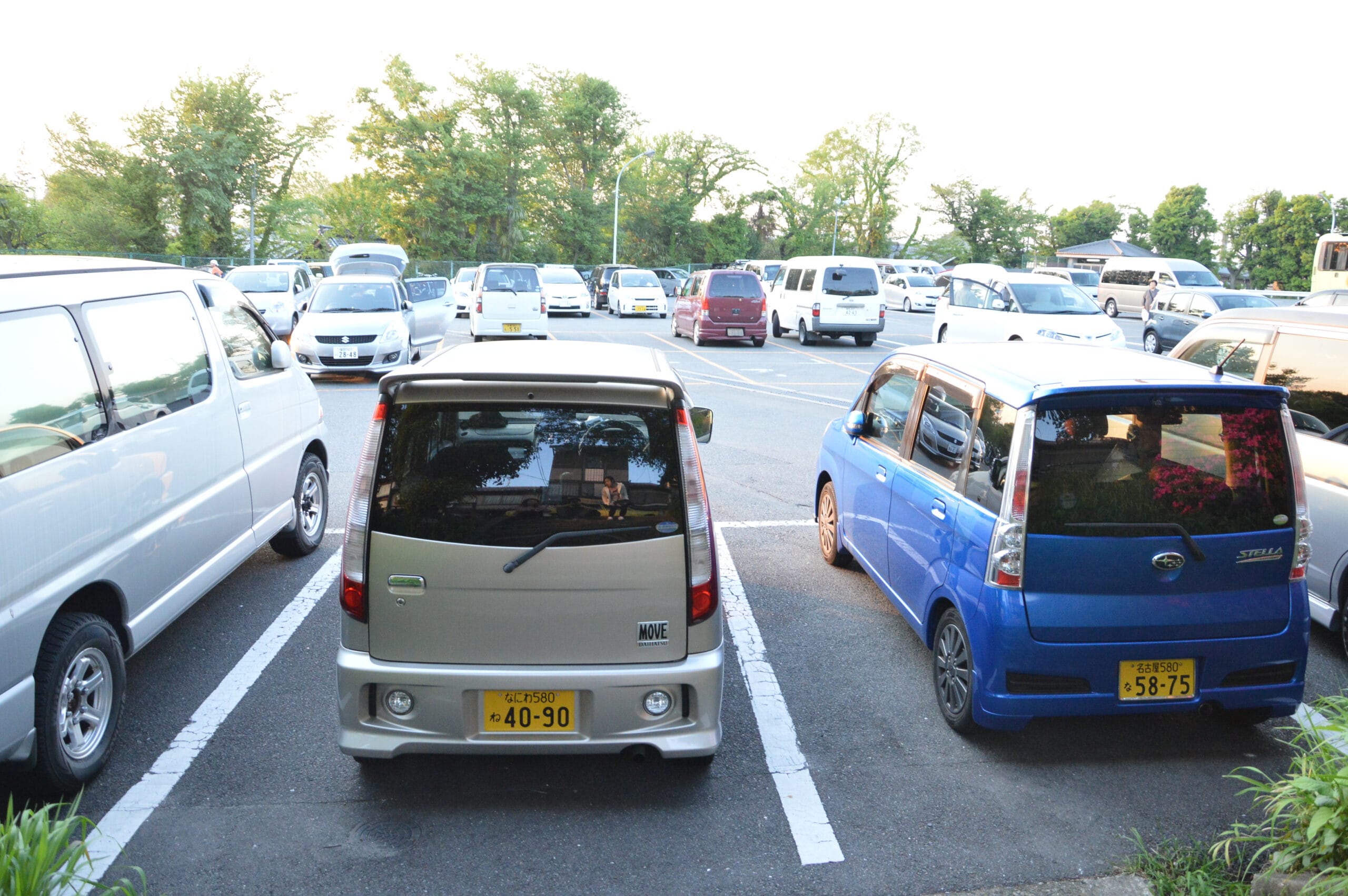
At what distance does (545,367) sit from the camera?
3.38 m

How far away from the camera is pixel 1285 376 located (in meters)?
5.56

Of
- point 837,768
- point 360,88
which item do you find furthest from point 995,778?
point 360,88

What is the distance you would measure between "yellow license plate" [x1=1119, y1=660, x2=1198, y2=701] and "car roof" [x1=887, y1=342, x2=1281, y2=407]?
1.11 m

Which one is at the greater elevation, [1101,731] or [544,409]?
[544,409]

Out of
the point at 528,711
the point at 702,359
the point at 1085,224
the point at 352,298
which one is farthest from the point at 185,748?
the point at 1085,224

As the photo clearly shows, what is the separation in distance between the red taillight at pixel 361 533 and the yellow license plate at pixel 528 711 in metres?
0.54

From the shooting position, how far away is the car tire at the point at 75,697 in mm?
3393

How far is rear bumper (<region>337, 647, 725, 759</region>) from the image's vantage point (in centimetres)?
329

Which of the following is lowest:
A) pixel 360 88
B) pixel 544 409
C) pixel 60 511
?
pixel 60 511

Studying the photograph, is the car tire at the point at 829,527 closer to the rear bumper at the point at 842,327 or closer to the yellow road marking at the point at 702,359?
the yellow road marking at the point at 702,359

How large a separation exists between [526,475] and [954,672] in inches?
85.9

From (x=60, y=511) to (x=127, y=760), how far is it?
3.63 feet

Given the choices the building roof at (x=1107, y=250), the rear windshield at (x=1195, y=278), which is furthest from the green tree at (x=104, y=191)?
the building roof at (x=1107, y=250)

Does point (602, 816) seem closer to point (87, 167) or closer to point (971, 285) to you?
point (971, 285)
